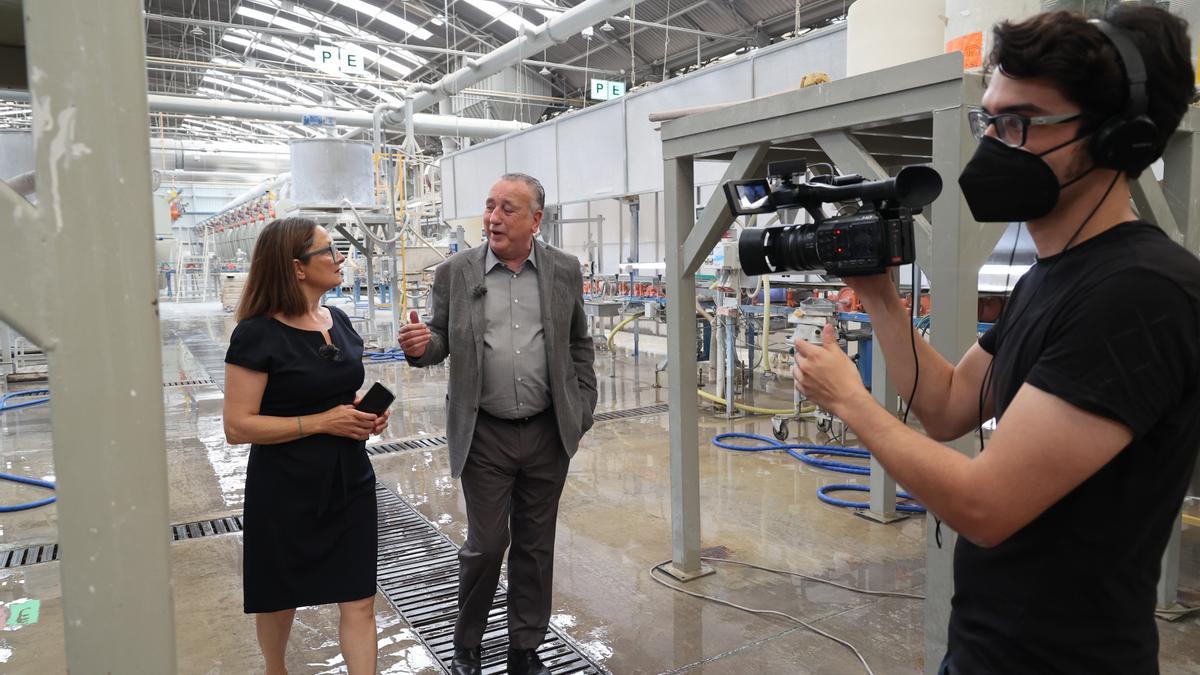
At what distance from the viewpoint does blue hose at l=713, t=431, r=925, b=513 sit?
4340mm

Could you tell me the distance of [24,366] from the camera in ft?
28.7

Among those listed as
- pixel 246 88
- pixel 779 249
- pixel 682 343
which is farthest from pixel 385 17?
pixel 779 249

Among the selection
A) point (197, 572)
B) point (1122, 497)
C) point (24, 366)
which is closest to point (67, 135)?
point (1122, 497)

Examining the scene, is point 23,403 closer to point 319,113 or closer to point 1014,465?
point 319,113

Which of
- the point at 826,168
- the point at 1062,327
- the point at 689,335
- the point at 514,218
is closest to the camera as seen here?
the point at 1062,327

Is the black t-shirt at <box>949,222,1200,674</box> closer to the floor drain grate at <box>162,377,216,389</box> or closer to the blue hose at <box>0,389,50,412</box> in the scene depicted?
the blue hose at <box>0,389,50,412</box>

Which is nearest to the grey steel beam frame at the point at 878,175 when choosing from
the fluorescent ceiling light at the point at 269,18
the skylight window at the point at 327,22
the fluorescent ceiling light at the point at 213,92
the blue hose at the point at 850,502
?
the blue hose at the point at 850,502

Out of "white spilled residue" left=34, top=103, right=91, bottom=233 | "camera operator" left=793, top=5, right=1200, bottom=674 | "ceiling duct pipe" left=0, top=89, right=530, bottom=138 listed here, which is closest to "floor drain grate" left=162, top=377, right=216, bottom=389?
"ceiling duct pipe" left=0, top=89, right=530, bottom=138

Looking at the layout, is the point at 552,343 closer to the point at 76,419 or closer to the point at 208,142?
the point at 76,419

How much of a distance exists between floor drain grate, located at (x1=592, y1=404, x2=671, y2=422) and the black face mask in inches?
220

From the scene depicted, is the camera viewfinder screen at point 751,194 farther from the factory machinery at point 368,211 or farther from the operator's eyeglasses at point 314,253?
the factory machinery at point 368,211

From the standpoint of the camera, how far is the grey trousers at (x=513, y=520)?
8.39 feet

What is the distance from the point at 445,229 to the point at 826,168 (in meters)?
11.3

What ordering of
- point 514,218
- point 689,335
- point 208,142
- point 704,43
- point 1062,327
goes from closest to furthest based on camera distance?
1. point 1062,327
2. point 514,218
3. point 689,335
4. point 704,43
5. point 208,142
